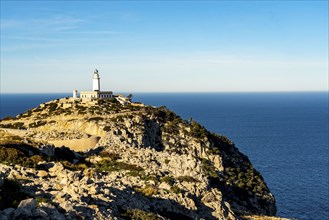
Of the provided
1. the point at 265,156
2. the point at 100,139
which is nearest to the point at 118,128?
the point at 100,139

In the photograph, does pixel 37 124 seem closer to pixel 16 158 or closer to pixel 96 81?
pixel 96 81

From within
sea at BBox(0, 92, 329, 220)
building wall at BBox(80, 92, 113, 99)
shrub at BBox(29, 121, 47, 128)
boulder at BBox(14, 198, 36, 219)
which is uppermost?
building wall at BBox(80, 92, 113, 99)

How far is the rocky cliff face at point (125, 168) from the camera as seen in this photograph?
22.0m

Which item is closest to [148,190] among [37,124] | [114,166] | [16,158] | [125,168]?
[125,168]

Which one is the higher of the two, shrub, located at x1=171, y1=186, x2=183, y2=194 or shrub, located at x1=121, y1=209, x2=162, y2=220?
shrub, located at x1=121, y1=209, x2=162, y2=220

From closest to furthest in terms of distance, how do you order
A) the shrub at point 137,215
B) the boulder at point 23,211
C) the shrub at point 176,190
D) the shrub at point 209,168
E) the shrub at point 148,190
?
1. the boulder at point 23,211
2. the shrub at point 137,215
3. the shrub at point 148,190
4. the shrub at point 176,190
5. the shrub at point 209,168

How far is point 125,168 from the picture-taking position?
3803 centimetres

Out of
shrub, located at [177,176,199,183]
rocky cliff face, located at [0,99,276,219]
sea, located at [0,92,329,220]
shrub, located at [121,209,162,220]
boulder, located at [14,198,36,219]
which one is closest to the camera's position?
boulder, located at [14,198,36,219]

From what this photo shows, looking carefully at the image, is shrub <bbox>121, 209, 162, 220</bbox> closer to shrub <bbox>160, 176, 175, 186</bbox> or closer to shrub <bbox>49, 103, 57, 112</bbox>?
shrub <bbox>160, 176, 175, 186</bbox>

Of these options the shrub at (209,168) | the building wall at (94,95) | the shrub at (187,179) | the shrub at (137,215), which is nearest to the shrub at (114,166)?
the shrub at (187,179)

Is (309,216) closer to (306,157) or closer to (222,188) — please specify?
(222,188)

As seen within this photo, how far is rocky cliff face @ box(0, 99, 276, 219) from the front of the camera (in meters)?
22.0

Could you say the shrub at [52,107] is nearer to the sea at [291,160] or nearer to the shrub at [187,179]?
the sea at [291,160]

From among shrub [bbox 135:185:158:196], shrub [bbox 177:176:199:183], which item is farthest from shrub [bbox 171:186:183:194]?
shrub [bbox 177:176:199:183]
